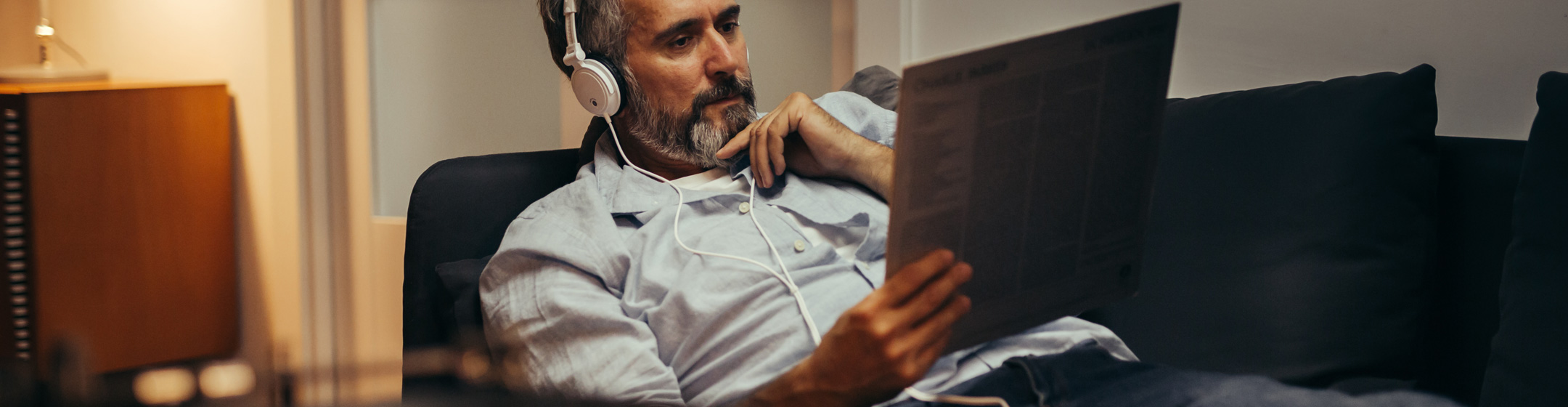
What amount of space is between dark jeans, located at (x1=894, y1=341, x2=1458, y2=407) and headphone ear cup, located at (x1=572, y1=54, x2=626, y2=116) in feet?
2.06

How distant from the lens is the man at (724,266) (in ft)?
2.44

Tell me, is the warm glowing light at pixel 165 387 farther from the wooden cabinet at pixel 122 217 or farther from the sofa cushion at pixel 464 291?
the wooden cabinet at pixel 122 217

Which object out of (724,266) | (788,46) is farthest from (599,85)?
(788,46)

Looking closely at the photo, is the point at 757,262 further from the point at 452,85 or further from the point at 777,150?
the point at 452,85

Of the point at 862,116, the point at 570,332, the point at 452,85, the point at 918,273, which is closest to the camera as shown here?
the point at 918,273

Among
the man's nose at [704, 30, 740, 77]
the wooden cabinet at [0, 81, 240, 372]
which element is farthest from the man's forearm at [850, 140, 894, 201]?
the wooden cabinet at [0, 81, 240, 372]

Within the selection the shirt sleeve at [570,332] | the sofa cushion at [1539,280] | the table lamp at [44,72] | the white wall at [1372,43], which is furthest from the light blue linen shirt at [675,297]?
the table lamp at [44,72]

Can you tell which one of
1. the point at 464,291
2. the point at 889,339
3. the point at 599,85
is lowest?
the point at 464,291

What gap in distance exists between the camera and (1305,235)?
968mm

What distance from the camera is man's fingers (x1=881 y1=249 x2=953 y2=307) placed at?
62 centimetres

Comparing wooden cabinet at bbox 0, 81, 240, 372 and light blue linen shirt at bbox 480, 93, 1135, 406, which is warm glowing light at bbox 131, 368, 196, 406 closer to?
light blue linen shirt at bbox 480, 93, 1135, 406

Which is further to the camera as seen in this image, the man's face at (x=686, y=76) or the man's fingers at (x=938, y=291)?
the man's face at (x=686, y=76)

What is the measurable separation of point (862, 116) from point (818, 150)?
18 cm

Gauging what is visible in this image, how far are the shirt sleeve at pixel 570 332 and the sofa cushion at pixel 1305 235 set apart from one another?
0.61 meters
